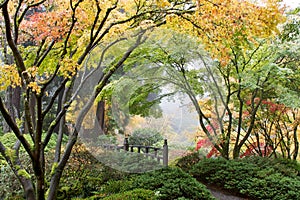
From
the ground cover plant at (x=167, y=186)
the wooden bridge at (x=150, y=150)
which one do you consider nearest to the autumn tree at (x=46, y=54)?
the ground cover plant at (x=167, y=186)

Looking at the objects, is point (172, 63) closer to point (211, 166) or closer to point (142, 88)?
point (142, 88)

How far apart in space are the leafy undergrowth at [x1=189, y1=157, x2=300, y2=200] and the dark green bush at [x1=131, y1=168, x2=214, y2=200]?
109cm

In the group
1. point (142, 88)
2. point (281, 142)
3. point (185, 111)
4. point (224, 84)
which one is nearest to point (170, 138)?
point (185, 111)

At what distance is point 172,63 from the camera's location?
664 cm

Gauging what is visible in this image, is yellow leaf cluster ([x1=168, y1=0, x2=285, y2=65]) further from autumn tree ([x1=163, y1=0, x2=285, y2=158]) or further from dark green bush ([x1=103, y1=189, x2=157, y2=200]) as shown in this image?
dark green bush ([x1=103, y1=189, x2=157, y2=200])

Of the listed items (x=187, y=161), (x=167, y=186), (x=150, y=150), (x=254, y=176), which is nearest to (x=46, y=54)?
(x=167, y=186)

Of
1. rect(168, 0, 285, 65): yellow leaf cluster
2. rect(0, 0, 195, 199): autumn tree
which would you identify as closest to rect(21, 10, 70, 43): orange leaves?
rect(0, 0, 195, 199): autumn tree

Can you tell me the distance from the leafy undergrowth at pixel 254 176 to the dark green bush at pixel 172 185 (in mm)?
1092

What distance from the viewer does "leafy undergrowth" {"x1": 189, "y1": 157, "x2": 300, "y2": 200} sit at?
5055 mm

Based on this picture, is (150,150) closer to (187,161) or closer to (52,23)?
(187,161)

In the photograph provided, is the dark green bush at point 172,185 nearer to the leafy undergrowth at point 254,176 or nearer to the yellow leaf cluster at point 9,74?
the leafy undergrowth at point 254,176

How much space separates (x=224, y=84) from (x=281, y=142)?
2683 millimetres

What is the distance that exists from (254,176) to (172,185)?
6.38 feet

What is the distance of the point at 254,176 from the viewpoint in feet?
18.5
